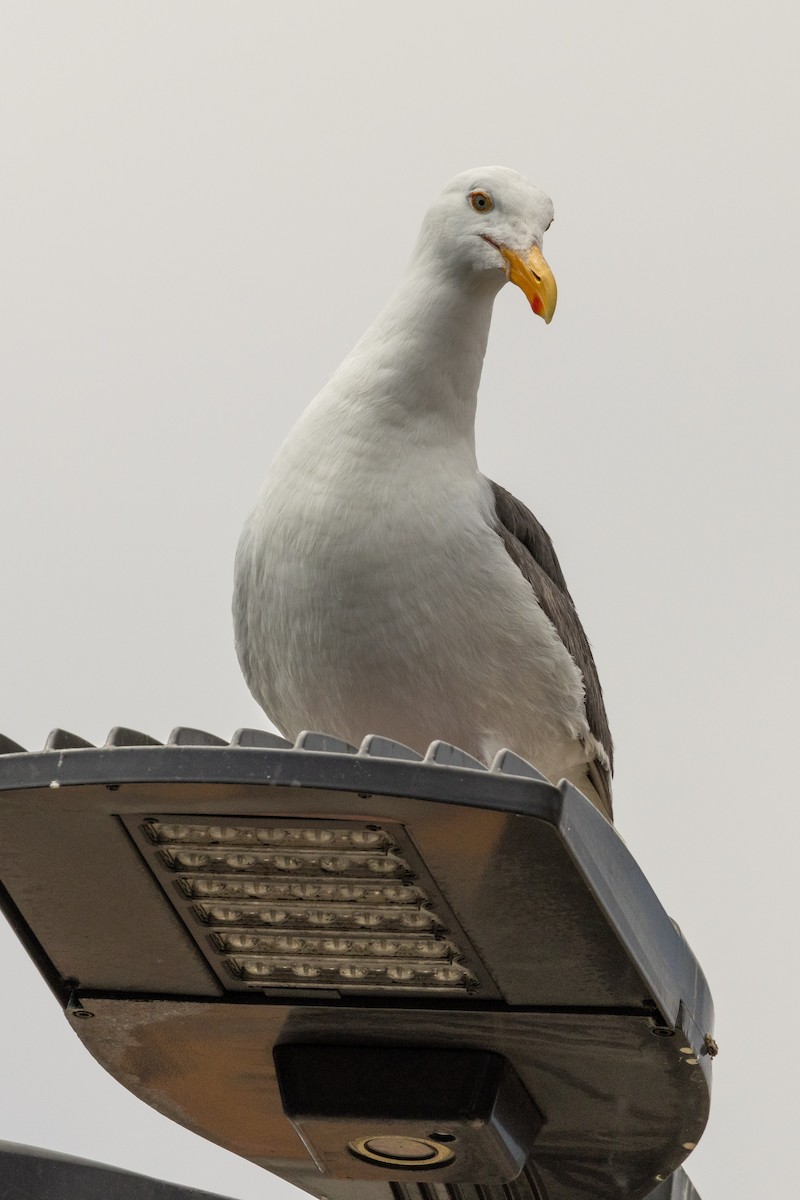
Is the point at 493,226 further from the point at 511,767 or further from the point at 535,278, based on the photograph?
the point at 511,767

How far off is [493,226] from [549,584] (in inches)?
37.8

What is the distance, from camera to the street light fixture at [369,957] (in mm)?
2754

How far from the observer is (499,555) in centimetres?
449

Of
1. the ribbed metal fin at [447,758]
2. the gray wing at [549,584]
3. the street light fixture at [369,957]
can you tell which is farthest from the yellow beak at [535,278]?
the ribbed metal fin at [447,758]

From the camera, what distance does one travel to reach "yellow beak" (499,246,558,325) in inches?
169

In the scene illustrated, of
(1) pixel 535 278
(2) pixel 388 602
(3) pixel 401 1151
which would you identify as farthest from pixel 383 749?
(1) pixel 535 278

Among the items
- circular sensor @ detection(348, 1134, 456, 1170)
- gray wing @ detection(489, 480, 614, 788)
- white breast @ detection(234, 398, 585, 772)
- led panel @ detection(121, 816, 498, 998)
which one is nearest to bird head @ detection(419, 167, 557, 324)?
white breast @ detection(234, 398, 585, 772)

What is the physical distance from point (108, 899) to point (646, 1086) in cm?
108

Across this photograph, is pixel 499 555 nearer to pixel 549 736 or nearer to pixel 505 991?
pixel 549 736

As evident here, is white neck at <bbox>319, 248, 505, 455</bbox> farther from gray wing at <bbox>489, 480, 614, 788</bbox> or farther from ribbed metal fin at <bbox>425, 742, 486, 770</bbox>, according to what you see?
ribbed metal fin at <bbox>425, 742, 486, 770</bbox>

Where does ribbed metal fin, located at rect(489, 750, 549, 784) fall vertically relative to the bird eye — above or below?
below

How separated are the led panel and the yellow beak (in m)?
1.71

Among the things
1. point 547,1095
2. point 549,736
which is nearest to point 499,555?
point 549,736

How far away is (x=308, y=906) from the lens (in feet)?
10.0
